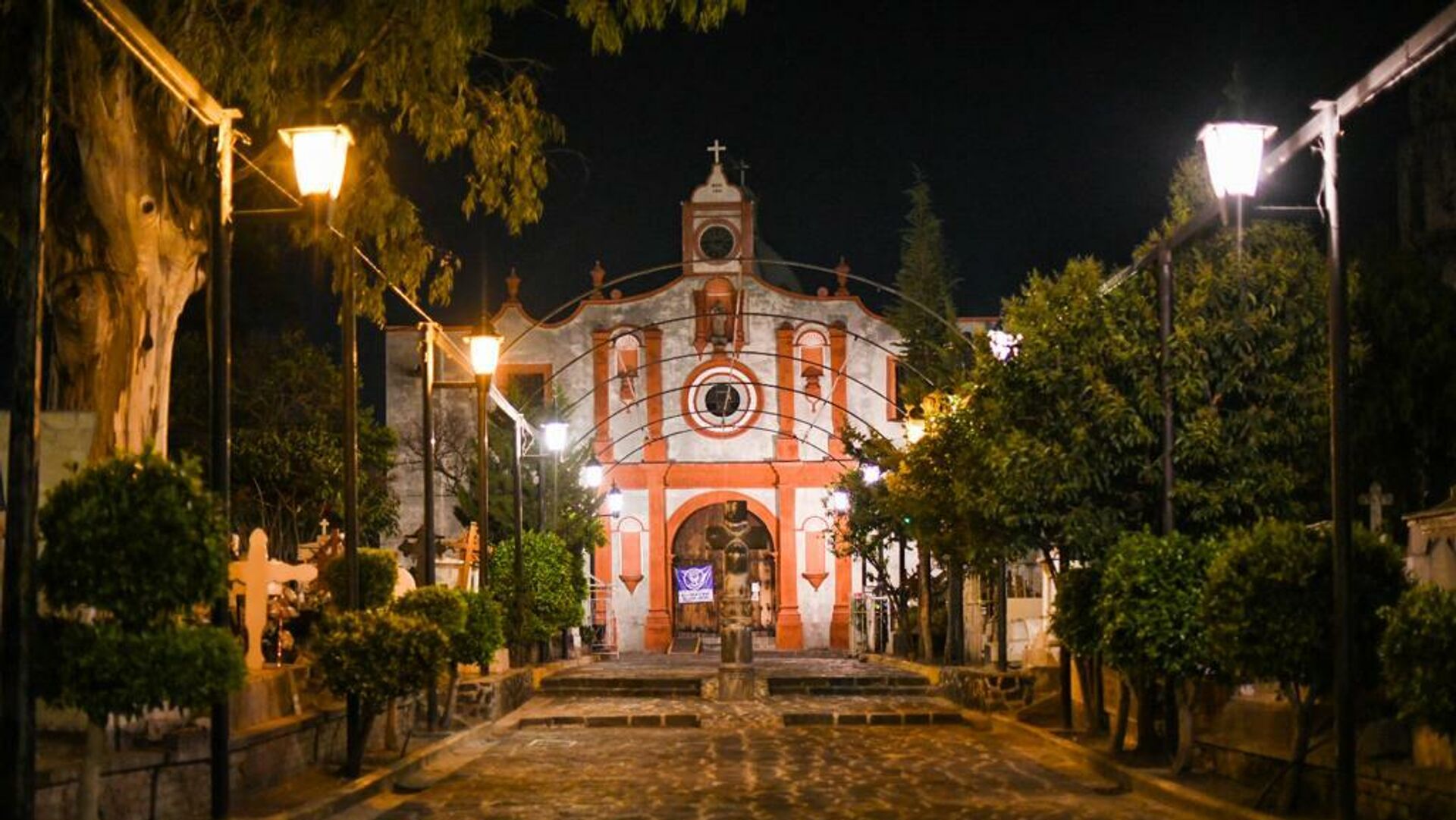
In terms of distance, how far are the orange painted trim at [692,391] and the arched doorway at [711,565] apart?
204cm

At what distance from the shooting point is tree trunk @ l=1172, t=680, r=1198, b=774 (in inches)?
592

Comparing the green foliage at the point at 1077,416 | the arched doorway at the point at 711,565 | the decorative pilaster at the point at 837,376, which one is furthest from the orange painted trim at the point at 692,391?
the green foliage at the point at 1077,416

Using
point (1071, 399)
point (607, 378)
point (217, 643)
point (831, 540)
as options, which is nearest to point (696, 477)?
point (607, 378)

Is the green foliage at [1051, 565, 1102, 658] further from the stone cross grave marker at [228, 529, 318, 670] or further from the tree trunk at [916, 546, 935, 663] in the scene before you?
the tree trunk at [916, 546, 935, 663]

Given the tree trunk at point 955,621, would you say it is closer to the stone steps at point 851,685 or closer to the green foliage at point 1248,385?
the stone steps at point 851,685

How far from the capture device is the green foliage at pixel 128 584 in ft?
31.7

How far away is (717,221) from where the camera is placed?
51.3 m

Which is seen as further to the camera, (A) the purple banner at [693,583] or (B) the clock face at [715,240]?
(B) the clock face at [715,240]

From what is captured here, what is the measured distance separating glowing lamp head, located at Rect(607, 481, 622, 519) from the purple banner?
2.29 meters

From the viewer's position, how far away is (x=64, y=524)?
9.75m

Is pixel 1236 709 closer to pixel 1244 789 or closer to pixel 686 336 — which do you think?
pixel 1244 789

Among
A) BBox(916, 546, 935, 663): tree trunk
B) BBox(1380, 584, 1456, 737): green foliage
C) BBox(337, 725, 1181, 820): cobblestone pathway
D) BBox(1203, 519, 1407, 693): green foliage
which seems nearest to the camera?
BBox(1380, 584, 1456, 737): green foliage

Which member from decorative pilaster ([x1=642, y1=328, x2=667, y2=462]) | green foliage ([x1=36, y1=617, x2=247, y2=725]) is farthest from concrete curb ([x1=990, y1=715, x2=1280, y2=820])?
decorative pilaster ([x1=642, y1=328, x2=667, y2=462])

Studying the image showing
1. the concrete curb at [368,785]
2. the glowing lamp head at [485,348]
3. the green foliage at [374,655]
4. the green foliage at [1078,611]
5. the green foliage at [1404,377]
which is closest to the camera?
the concrete curb at [368,785]
